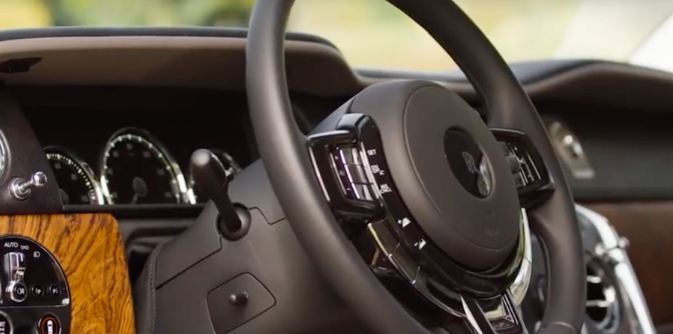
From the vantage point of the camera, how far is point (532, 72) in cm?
181

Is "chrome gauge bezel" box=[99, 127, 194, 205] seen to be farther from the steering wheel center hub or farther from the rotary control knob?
the steering wheel center hub

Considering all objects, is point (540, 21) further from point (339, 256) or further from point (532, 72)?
point (339, 256)

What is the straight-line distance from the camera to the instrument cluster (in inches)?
51.0

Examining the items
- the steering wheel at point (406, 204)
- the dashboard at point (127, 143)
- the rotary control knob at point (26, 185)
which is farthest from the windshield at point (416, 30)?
the steering wheel at point (406, 204)

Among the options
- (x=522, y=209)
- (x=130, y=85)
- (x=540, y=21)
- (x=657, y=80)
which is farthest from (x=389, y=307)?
(x=540, y=21)

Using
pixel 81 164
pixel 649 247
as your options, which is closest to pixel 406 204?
pixel 81 164

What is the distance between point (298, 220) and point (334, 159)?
0.31ft

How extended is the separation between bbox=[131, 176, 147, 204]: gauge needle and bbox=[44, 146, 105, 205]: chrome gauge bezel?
2.6 inches

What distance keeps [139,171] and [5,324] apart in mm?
342

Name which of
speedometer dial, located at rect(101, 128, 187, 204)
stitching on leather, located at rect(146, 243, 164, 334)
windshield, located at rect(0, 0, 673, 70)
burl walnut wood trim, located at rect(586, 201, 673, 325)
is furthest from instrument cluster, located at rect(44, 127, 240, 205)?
burl walnut wood trim, located at rect(586, 201, 673, 325)

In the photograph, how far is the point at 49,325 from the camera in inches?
44.3

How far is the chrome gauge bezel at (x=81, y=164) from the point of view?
51.1 inches

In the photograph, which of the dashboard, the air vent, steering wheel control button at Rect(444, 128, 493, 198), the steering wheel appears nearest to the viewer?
the steering wheel

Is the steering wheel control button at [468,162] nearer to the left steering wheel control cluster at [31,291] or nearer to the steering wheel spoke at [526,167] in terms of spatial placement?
the steering wheel spoke at [526,167]
